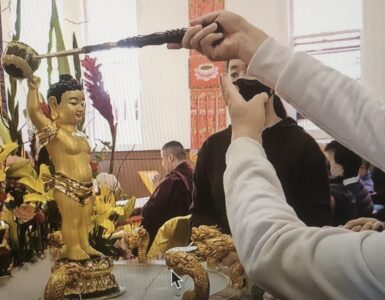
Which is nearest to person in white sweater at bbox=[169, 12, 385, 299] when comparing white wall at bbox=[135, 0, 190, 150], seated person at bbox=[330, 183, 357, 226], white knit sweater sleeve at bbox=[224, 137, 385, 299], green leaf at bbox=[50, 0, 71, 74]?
white knit sweater sleeve at bbox=[224, 137, 385, 299]

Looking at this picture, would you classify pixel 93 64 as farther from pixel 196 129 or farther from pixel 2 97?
pixel 196 129

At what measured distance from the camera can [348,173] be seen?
1.96 metres

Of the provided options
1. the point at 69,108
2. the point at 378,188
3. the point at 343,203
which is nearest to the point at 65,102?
the point at 69,108

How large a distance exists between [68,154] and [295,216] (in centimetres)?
43

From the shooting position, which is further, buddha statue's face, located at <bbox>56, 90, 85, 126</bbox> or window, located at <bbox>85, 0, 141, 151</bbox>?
window, located at <bbox>85, 0, 141, 151</bbox>

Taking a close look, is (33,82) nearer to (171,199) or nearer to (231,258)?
(231,258)

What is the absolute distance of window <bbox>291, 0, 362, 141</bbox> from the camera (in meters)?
3.78

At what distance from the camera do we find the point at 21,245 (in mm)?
937

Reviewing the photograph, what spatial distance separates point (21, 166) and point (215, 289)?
0.35 meters

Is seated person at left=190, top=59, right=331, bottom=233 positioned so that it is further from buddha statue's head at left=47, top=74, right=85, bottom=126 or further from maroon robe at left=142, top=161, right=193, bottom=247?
maroon robe at left=142, top=161, right=193, bottom=247

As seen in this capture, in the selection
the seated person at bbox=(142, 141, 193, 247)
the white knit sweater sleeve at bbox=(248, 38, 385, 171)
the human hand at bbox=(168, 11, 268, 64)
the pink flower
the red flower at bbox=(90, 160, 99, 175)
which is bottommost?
the seated person at bbox=(142, 141, 193, 247)

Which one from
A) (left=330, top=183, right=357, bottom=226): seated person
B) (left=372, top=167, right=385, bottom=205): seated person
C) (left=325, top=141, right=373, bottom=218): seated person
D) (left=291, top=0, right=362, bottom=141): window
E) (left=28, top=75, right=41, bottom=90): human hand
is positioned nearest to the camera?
(left=28, top=75, right=41, bottom=90): human hand

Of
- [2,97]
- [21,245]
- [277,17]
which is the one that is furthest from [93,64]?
[277,17]

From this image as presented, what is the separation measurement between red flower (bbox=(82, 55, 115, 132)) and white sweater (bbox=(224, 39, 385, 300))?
37 centimetres
